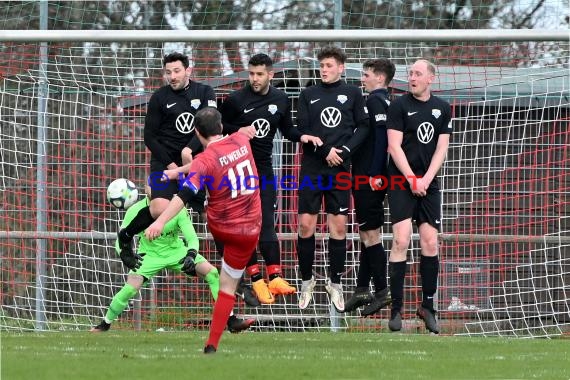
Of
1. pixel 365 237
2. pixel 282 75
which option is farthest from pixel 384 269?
pixel 282 75

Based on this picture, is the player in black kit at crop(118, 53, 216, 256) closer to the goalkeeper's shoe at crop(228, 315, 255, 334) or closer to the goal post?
the goalkeeper's shoe at crop(228, 315, 255, 334)

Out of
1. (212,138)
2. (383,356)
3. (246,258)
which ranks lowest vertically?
(383,356)

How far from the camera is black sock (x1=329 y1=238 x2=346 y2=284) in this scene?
11.7 metres

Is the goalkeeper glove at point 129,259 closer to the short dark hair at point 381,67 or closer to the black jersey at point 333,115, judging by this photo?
the black jersey at point 333,115

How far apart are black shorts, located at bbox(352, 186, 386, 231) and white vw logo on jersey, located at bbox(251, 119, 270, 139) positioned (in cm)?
106

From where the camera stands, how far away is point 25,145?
18.3 meters

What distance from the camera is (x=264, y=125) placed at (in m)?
11.6

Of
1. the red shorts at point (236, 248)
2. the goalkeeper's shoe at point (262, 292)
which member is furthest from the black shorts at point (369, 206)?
the red shorts at point (236, 248)

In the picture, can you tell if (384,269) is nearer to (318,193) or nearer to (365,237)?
(365,237)

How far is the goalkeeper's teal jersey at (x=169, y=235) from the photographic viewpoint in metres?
12.4

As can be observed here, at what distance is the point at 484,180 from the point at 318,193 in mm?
6154

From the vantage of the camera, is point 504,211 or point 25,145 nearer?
point 504,211

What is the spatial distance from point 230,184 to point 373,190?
2.77 meters

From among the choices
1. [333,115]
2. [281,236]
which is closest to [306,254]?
[333,115]
